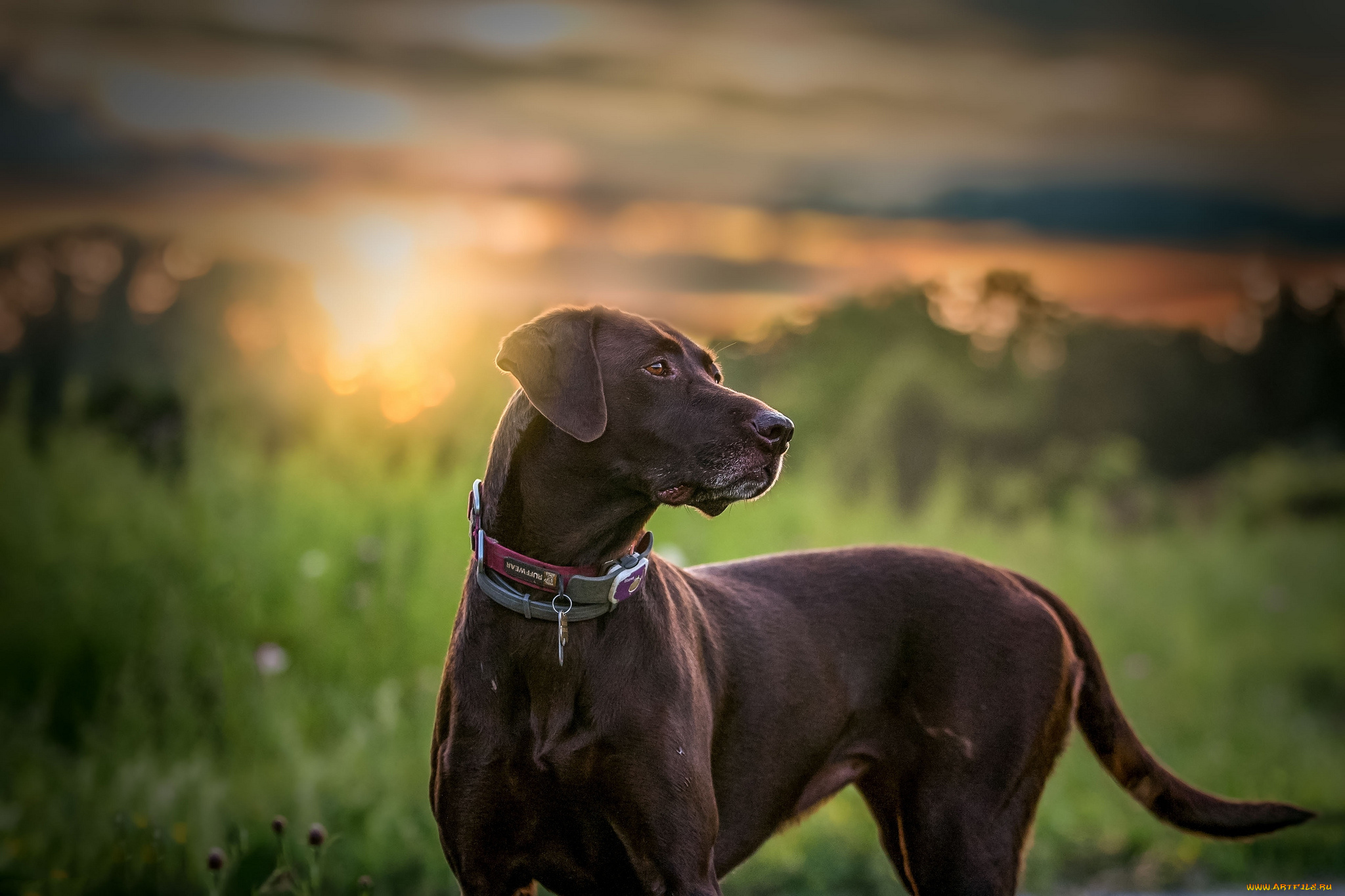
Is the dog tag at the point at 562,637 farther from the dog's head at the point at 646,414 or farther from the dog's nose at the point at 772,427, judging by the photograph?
the dog's nose at the point at 772,427

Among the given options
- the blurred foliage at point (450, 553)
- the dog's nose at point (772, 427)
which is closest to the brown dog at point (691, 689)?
the dog's nose at point (772, 427)

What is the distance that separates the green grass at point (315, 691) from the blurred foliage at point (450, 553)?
20 mm

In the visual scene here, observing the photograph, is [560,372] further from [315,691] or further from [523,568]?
[315,691]

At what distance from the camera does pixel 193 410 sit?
7453 millimetres

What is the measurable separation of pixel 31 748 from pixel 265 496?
2017 mm

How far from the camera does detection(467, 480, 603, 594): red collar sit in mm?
2939

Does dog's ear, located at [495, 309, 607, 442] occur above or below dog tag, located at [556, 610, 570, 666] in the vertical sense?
above

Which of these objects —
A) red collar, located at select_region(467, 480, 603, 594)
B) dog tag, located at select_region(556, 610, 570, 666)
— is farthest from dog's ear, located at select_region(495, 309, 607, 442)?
dog tag, located at select_region(556, 610, 570, 666)

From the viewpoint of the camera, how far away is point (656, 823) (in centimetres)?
290

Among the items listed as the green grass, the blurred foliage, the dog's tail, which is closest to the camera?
the dog's tail

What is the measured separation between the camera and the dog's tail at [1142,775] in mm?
3641

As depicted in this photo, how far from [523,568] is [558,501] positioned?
0.20m

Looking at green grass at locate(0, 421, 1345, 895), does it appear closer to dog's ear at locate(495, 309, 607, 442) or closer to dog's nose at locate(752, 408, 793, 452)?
dog's ear at locate(495, 309, 607, 442)

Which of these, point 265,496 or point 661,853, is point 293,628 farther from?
point 661,853
